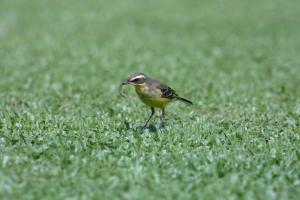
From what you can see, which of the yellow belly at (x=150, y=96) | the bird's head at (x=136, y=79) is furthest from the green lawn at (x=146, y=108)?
the bird's head at (x=136, y=79)

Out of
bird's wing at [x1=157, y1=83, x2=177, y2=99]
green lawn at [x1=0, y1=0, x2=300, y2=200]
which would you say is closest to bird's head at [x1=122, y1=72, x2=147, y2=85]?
bird's wing at [x1=157, y1=83, x2=177, y2=99]

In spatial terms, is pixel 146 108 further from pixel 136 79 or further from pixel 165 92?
pixel 136 79

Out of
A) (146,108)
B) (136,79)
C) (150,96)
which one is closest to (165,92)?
(150,96)

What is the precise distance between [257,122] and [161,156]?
7.83 ft

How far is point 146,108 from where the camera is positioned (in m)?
9.41

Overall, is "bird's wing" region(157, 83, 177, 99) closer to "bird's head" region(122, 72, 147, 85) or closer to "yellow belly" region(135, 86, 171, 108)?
"yellow belly" region(135, 86, 171, 108)

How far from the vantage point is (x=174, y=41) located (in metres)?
16.5

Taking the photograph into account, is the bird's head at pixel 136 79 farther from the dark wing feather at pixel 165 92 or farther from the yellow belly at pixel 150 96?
the dark wing feather at pixel 165 92

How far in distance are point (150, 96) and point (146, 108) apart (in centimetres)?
189

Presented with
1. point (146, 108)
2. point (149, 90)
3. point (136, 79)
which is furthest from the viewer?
point (146, 108)

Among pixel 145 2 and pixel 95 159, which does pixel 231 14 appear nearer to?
pixel 145 2

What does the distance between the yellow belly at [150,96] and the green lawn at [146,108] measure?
381 millimetres

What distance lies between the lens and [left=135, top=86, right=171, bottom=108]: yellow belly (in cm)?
747

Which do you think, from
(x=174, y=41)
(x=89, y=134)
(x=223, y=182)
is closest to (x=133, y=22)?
(x=174, y=41)
